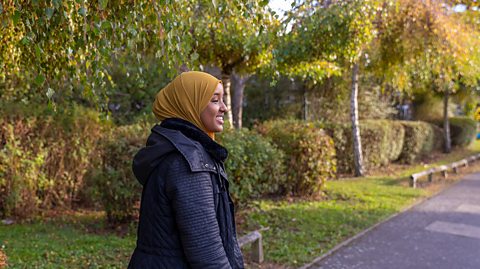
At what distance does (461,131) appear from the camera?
75.2 ft

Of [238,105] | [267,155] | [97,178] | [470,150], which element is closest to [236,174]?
[267,155]

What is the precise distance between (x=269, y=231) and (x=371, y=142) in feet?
26.8

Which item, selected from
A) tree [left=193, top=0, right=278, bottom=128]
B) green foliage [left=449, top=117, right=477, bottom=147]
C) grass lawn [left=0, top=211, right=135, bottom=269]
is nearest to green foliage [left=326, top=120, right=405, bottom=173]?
tree [left=193, top=0, right=278, bottom=128]

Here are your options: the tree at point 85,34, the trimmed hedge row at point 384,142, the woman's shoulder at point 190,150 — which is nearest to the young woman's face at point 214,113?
the woman's shoulder at point 190,150

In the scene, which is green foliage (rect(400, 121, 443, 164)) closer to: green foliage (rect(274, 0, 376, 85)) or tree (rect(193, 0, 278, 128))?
green foliage (rect(274, 0, 376, 85))

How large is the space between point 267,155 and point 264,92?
10132 mm

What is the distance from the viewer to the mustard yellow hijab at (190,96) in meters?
2.22

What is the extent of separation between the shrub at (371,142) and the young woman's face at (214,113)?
10.3 m

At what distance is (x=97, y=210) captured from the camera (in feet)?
26.9

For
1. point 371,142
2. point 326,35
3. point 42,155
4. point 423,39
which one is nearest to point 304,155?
point 326,35

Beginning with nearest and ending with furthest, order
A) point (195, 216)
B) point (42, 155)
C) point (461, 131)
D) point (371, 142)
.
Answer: point (195, 216) < point (42, 155) < point (371, 142) < point (461, 131)

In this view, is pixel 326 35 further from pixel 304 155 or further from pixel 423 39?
pixel 423 39

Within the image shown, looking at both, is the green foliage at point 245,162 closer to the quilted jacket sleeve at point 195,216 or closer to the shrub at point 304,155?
the shrub at point 304,155

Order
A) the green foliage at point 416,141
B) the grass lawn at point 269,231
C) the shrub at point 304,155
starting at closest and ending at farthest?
the grass lawn at point 269,231 → the shrub at point 304,155 → the green foliage at point 416,141
